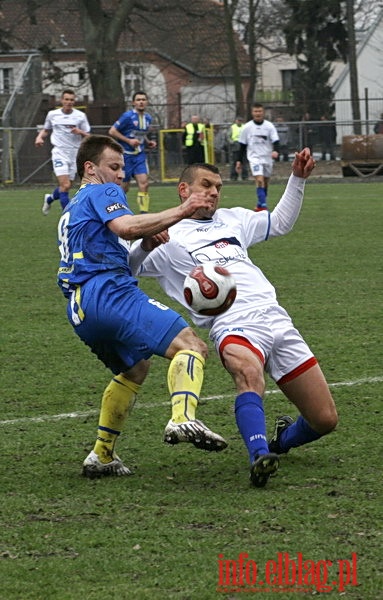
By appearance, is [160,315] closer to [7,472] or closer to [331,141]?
[7,472]

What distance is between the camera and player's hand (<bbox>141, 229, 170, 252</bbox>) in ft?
18.2

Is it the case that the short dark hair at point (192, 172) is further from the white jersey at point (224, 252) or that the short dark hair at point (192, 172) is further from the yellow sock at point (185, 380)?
the yellow sock at point (185, 380)

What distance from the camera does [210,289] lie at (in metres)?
5.22

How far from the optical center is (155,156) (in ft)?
120

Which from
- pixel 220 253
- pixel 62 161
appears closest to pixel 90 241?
pixel 220 253

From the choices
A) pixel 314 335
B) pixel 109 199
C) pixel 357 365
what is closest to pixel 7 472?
pixel 109 199

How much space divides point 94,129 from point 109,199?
31.9m

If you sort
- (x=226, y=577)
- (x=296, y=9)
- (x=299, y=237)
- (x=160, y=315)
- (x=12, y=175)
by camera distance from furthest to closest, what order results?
1. (x=296, y=9)
2. (x=12, y=175)
3. (x=299, y=237)
4. (x=160, y=315)
5. (x=226, y=577)

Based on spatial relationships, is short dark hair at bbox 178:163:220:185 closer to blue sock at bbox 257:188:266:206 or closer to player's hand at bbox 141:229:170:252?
player's hand at bbox 141:229:170:252

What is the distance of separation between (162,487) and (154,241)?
1145 millimetres

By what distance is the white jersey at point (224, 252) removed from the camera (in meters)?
5.74

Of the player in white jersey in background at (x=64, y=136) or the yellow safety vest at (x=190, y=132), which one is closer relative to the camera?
the player in white jersey in background at (x=64, y=136)

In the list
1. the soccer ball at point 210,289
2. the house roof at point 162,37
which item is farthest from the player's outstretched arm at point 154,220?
the house roof at point 162,37

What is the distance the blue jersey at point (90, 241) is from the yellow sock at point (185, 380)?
0.57 meters
